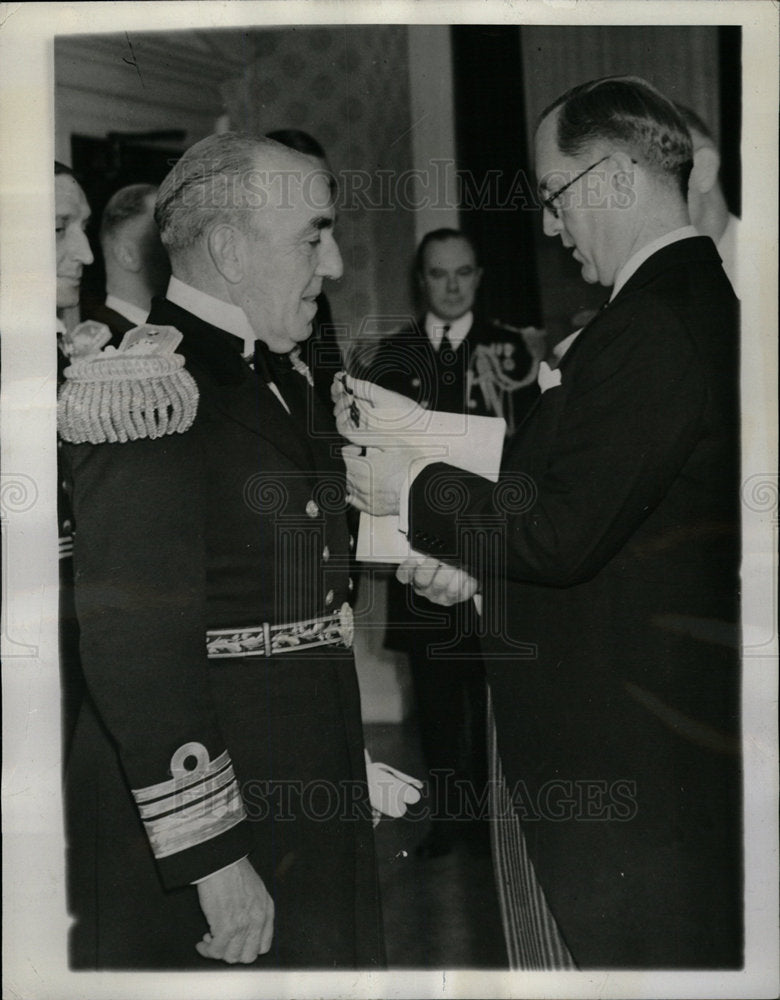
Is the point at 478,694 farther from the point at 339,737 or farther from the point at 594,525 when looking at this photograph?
the point at 594,525

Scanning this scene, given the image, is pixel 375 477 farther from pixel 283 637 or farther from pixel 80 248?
pixel 80 248

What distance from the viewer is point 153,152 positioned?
1.77m

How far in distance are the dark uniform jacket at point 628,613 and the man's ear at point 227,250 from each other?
53 centimetres

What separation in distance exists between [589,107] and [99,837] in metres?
1.69

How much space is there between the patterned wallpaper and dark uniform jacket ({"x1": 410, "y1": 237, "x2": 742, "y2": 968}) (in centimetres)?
37

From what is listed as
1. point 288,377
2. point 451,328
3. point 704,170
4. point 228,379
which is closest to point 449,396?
point 451,328

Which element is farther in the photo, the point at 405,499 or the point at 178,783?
the point at 405,499

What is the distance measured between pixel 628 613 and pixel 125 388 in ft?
3.42

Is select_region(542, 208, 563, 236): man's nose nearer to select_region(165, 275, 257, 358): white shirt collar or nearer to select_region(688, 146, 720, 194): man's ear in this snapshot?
select_region(688, 146, 720, 194): man's ear

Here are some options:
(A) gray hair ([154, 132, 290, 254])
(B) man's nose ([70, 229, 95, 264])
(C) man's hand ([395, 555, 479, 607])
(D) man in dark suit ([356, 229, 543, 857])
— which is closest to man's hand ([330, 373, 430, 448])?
(D) man in dark suit ([356, 229, 543, 857])

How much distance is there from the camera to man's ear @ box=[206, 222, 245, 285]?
1754 mm

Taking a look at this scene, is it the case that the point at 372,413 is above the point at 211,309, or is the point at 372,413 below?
below

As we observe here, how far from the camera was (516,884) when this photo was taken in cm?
180

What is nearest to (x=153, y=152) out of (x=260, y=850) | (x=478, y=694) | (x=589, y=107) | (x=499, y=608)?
(x=589, y=107)
